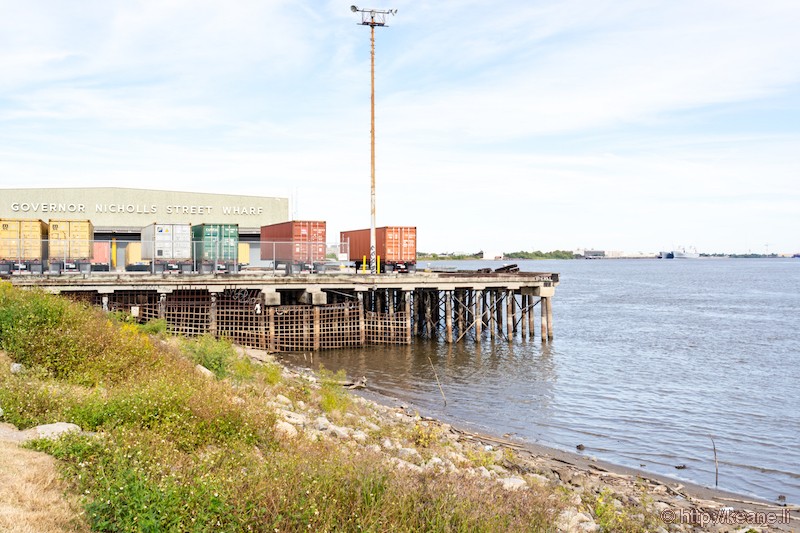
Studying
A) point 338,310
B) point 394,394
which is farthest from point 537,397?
point 338,310

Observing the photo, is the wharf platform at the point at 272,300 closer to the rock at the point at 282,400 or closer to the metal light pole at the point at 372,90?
the metal light pole at the point at 372,90

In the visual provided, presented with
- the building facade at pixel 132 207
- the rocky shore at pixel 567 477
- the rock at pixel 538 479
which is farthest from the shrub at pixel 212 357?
the building facade at pixel 132 207

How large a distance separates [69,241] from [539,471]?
93.1ft

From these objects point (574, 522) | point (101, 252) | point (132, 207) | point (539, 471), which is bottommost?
point (539, 471)

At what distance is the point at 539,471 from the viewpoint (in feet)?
43.4

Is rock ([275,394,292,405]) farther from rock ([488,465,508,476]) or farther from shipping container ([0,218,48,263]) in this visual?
shipping container ([0,218,48,263])

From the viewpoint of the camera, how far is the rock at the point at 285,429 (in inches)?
420

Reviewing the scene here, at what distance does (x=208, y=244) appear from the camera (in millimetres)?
34625

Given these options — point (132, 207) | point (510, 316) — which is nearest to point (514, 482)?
point (510, 316)

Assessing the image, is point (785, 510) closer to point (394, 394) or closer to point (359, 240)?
point (394, 394)

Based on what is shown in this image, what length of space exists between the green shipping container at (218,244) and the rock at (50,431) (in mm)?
25305

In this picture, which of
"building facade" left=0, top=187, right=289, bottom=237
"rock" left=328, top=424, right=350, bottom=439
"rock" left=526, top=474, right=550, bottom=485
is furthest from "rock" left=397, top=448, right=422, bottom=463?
"building facade" left=0, top=187, right=289, bottom=237

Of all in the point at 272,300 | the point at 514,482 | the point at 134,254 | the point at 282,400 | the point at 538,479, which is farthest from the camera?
the point at 134,254

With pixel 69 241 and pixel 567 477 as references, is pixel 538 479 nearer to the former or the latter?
pixel 567 477
